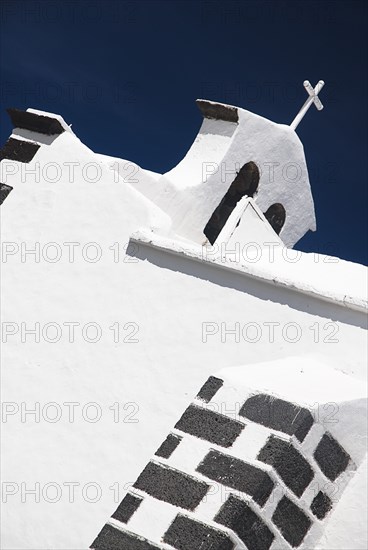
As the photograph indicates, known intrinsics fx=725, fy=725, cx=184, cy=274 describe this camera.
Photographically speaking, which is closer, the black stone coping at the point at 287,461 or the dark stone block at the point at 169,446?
the black stone coping at the point at 287,461

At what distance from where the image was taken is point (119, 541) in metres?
3.89

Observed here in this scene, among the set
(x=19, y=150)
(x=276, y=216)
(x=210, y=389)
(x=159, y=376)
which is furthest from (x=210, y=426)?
(x=276, y=216)

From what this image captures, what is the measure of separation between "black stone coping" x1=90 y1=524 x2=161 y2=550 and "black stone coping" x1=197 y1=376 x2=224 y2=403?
0.92 metres

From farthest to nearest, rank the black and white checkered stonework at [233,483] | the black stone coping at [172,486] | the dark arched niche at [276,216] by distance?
1. the dark arched niche at [276,216]
2. the black stone coping at [172,486]
3. the black and white checkered stonework at [233,483]

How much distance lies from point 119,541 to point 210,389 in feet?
3.47

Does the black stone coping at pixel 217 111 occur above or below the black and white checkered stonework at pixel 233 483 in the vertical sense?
above

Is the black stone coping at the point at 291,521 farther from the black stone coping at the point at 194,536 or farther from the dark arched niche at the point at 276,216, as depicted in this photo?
the dark arched niche at the point at 276,216

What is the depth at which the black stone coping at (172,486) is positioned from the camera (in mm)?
3936

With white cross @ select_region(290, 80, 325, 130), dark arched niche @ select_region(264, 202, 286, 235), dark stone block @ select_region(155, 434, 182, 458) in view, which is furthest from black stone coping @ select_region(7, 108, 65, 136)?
white cross @ select_region(290, 80, 325, 130)

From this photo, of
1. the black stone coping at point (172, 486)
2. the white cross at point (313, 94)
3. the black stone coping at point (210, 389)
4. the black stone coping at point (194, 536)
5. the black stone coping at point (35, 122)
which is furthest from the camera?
the white cross at point (313, 94)

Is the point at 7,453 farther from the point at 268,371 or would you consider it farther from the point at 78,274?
the point at 268,371

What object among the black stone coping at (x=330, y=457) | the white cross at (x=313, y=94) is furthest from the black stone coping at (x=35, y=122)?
the white cross at (x=313, y=94)

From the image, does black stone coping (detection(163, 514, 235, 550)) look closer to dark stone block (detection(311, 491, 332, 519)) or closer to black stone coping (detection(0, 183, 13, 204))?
dark stone block (detection(311, 491, 332, 519))

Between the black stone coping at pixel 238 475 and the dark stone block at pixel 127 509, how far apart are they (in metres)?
0.39
